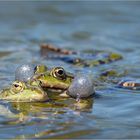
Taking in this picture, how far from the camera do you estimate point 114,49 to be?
1294cm

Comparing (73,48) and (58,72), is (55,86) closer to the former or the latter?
(58,72)

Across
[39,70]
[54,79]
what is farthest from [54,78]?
[39,70]

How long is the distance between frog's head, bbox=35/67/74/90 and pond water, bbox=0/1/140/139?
25 cm

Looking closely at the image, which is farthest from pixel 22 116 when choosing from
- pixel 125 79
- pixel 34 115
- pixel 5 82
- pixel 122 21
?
pixel 122 21

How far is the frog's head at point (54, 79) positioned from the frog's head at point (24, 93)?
1.19 ft

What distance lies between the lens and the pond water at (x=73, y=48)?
21.2ft

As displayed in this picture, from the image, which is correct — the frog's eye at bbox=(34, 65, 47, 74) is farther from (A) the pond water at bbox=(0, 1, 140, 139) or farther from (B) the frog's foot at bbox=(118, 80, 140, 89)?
(B) the frog's foot at bbox=(118, 80, 140, 89)

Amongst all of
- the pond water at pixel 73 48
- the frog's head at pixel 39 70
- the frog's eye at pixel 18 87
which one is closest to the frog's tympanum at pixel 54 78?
the frog's head at pixel 39 70

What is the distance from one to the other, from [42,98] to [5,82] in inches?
73.0

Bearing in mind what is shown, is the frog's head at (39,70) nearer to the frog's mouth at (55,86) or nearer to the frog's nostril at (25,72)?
the frog's nostril at (25,72)

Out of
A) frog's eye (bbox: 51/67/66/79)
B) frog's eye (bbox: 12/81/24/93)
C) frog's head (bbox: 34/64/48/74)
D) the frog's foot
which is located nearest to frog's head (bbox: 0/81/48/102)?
frog's eye (bbox: 12/81/24/93)

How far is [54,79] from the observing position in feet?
25.5

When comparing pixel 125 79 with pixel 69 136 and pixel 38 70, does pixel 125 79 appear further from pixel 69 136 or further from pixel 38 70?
pixel 69 136

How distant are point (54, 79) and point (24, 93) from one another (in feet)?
1.97
